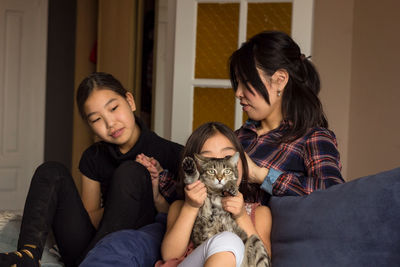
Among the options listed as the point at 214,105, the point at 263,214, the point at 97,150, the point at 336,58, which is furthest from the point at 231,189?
the point at 336,58

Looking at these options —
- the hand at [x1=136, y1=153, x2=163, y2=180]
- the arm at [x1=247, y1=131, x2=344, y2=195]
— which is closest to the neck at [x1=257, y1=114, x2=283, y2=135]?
the arm at [x1=247, y1=131, x2=344, y2=195]

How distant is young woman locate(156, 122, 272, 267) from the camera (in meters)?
1.34

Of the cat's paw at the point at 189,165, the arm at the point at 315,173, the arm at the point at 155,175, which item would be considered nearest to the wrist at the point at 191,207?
the cat's paw at the point at 189,165

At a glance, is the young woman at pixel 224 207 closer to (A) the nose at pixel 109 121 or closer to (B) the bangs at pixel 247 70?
(B) the bangs at pixel 247 70

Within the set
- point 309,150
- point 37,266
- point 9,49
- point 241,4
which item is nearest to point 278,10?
point 241,4

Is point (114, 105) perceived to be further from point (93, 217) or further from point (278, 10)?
point (278, 10)

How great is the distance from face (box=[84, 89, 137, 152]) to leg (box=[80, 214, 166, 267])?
1.40ft

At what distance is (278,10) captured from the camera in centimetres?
259

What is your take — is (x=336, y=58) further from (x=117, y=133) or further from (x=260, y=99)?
(x=117, y=133)

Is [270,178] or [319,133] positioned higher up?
[319,133]

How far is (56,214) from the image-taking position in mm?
1787

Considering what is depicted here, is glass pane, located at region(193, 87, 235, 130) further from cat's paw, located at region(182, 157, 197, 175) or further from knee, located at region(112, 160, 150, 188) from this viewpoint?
cat's paw, located at region(182, 157, 197, 175)

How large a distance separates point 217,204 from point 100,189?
0.80 m

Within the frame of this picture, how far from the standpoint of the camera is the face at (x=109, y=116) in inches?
78.2
